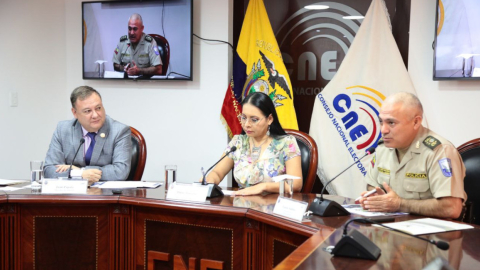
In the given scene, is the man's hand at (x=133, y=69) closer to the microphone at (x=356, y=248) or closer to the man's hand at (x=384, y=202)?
the man's hand at (x=384, y=202)

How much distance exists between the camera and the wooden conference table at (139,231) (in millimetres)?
2111

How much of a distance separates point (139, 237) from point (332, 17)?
7.72 feet

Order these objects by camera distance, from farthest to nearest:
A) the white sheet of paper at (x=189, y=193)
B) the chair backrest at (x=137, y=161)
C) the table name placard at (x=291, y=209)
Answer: the chair backrest at (x=137, y=161) < the white sheet of paper at (x=189, y=193) < the table name placard at (x=291, y=209)

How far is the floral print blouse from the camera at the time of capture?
2680mm

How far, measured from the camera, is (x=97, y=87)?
437 cm

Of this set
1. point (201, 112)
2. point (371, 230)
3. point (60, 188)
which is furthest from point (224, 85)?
point (371, 230)

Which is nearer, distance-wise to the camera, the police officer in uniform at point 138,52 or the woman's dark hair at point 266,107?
the woman's dark hair at point 266,107

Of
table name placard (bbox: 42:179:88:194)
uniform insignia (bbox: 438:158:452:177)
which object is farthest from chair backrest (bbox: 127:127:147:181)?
uniform insignia (bbox: 438:158:452:177)

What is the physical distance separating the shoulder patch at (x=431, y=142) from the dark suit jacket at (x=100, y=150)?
1.59 meters

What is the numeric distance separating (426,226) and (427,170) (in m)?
0.38

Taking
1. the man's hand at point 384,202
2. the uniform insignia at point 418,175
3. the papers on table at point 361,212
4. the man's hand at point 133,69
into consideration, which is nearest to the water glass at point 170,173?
the papers on table at point 361,212

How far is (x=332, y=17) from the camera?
154 inches

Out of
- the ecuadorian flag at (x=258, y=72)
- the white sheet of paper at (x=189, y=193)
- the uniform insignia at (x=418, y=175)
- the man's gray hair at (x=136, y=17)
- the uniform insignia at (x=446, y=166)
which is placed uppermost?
the man's gray hair at (x=136, y=17)

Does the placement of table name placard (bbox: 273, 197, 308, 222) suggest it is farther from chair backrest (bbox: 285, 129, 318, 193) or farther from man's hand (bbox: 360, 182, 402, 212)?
chair backrest (bbox: 285, 129, 318, 193)
